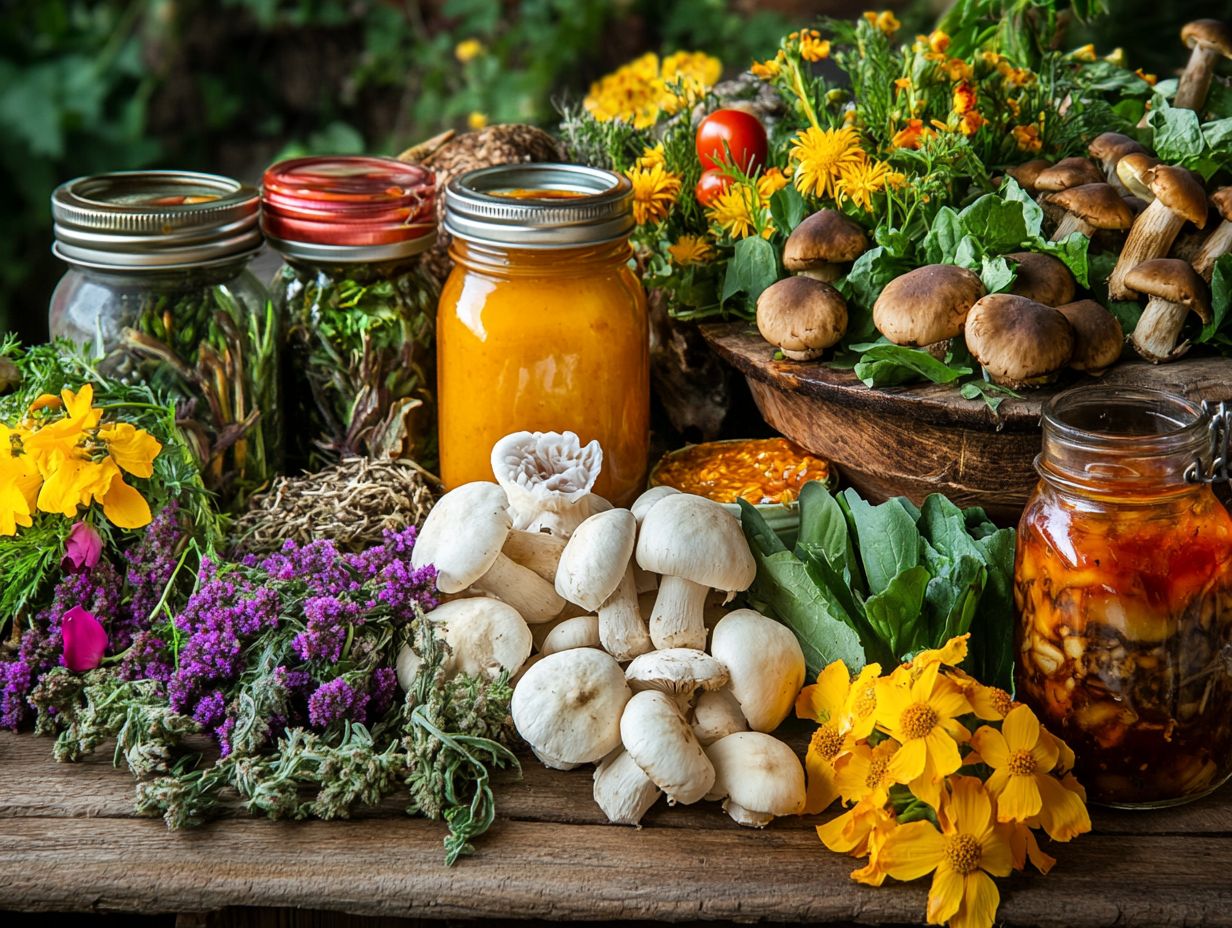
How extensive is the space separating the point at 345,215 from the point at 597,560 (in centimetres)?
69

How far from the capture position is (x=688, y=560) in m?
1.40

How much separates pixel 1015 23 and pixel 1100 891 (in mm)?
1441

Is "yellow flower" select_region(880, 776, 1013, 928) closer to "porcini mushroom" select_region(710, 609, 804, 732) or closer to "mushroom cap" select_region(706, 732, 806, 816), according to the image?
"mushroom cap" select_region(706, 732, 806, 816)

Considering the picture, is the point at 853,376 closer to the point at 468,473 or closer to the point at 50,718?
the point at 468,473

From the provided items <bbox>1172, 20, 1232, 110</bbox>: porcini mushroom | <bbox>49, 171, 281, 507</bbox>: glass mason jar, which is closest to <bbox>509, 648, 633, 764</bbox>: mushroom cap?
<bbox>49, 171, 281, 507</bbox>: glass mason jar

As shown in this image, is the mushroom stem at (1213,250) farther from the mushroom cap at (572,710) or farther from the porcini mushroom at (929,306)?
the mushroom cap at (572,710)

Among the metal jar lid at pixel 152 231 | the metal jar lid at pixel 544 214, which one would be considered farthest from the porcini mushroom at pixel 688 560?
Result: the metal jar lid at pixel 152 231

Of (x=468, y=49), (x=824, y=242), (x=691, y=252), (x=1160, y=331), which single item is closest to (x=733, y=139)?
(x=691, y=252)

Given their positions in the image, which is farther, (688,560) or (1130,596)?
(688,560)

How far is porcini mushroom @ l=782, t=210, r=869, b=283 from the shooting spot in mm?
1666

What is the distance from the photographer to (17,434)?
1.47 metres

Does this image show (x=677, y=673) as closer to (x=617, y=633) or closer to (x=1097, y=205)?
(x=617, y=633)

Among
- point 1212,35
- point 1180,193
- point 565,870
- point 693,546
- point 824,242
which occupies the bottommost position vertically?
point 565,870

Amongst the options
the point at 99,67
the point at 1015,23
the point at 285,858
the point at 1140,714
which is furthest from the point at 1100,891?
the point at 99,67
